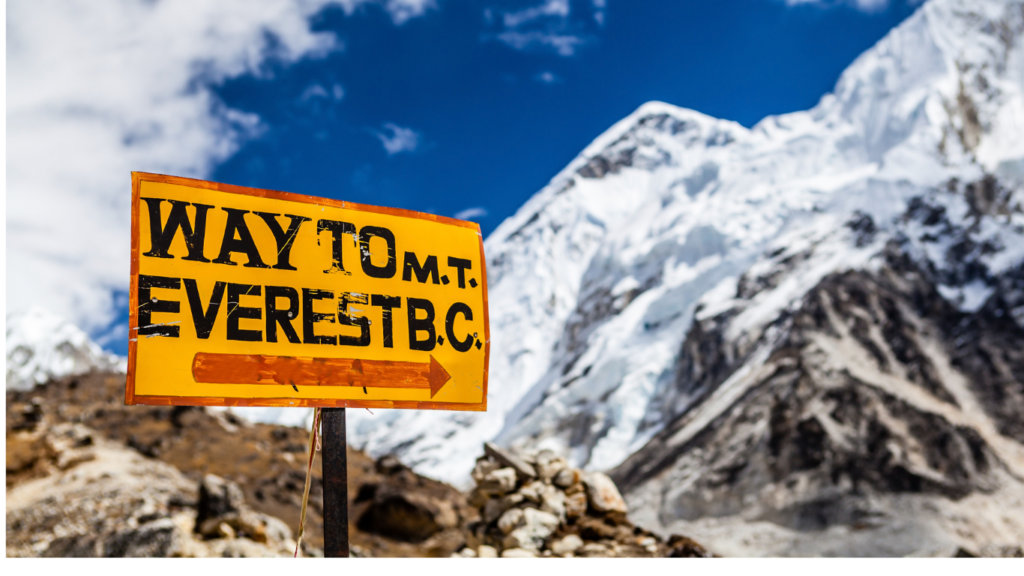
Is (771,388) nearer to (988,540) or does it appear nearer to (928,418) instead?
(928,418)

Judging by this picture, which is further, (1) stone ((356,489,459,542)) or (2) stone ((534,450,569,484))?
(1) stone ((356,489,459,542))

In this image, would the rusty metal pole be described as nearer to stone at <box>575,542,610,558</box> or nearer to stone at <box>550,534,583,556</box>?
stone at <box>575,542,610,558</box>

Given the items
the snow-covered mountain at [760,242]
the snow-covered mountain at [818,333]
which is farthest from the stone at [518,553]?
the snow-covered mountain at [760,242]

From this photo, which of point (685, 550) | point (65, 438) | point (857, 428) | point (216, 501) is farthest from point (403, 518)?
point (857, 428)

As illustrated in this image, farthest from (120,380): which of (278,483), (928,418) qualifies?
(928,418)

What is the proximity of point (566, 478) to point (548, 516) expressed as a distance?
0.81 metres

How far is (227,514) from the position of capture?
35.6 ft

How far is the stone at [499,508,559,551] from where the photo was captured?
26.4 feet

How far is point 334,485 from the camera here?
3.11 meters

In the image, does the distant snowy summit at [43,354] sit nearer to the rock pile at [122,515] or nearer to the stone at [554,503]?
the rock pile at [122,515]

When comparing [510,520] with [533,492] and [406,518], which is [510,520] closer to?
[533,492]

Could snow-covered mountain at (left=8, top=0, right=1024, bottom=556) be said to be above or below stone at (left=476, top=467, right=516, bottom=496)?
above

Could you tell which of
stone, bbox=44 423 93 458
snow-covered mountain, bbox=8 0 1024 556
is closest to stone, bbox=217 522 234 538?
stone, bbox=44 423 93 458
